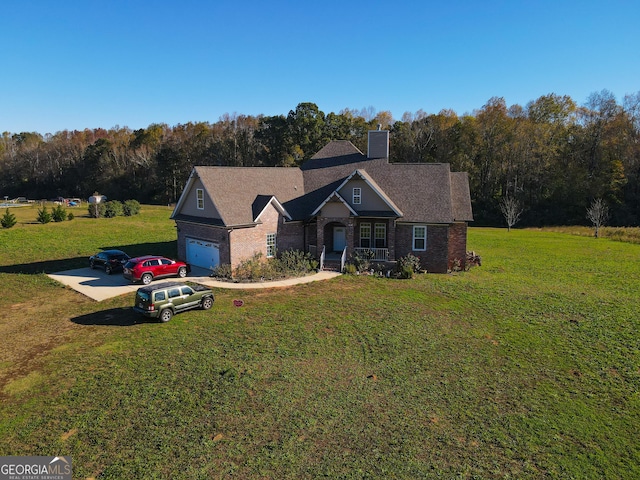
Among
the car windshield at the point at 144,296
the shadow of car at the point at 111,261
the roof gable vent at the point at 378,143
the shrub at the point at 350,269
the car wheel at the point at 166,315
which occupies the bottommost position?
the car wheel at the point at 166,315

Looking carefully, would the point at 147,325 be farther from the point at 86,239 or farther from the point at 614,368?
the point at 86,239

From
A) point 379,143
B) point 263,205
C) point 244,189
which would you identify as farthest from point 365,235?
point 244,189

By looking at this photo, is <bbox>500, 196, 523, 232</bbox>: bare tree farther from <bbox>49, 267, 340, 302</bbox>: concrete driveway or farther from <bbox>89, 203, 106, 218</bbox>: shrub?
<bbox>89, 203, 106, 218</bbox>: shrub

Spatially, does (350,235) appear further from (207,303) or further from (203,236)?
(207,303)

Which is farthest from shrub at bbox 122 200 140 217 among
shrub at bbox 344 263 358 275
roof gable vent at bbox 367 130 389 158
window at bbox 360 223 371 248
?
shrub at bbox 344 263 358 275

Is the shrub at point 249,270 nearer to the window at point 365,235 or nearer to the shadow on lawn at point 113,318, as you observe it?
the shadow on lawn at point 113,318

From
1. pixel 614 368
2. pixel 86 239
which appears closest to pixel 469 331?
pixel 614 368

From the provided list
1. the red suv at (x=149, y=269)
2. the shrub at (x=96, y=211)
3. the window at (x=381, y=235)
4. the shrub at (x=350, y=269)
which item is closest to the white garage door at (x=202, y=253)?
the red suv at (x=149, y=269)
